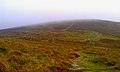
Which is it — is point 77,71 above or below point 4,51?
below

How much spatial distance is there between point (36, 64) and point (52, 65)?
2382mm

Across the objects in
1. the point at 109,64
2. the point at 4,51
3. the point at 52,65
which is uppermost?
the point at 4,51

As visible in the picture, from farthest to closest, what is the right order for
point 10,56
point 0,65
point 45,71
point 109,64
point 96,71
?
point 109,64
point 96,71
point 10,56
point 45,71
point 0,65

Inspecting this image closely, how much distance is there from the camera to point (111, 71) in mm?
27891

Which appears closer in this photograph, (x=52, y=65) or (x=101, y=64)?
(x=52, y=65)

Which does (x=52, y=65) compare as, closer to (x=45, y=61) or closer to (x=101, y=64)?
(x=45, y=61)

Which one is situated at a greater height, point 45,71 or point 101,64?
point 45,71

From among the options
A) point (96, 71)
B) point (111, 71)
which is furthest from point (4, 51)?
point (111, 71)

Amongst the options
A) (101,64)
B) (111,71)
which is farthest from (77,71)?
(101,64)

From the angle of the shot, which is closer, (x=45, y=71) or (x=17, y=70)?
(x=17, y=70)

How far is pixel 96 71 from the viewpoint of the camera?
27469 mm

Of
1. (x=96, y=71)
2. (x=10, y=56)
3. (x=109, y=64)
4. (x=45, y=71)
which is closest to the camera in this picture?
(x=45, y=71)

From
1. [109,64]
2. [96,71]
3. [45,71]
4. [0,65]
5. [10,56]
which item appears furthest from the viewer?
[109,64]

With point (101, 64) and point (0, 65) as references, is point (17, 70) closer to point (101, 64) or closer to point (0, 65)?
point (0, 65)
